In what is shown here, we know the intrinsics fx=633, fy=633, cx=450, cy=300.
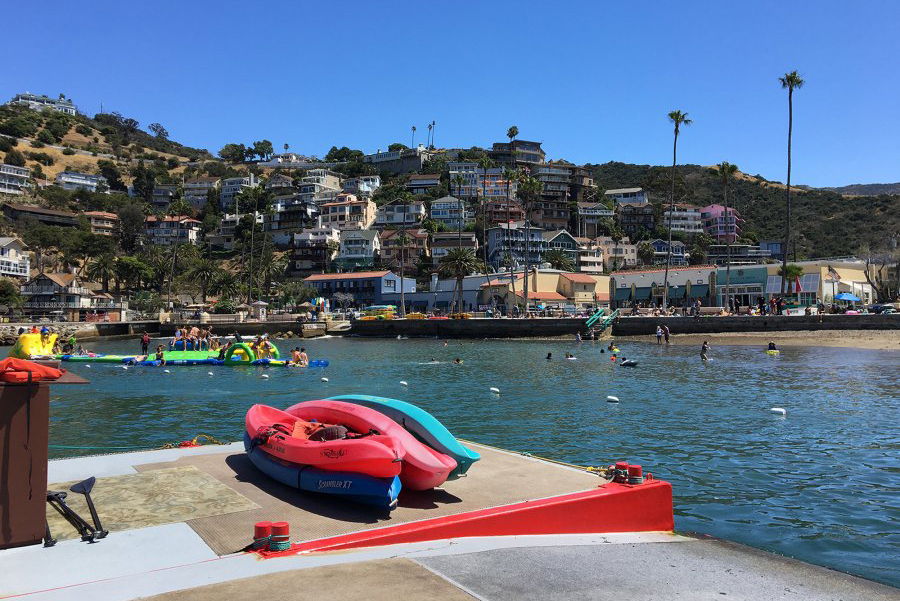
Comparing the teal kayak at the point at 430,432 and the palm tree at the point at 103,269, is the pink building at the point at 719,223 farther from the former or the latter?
the teal kayak at the point at 430,432

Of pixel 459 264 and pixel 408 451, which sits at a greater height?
pixel 459 264

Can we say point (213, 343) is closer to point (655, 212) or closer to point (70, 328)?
point (70, 328)

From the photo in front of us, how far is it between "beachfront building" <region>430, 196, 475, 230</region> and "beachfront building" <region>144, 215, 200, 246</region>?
178ft

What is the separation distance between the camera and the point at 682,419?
18.9 meters

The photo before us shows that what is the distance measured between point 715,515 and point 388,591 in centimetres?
677

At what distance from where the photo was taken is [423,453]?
776 cm

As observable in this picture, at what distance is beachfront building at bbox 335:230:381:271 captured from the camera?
116 meters

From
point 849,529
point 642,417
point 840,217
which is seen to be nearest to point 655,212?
point 840,217

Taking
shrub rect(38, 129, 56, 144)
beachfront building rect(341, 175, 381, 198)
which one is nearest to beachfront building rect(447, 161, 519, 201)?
beachfront building rect(341, 175, 381, 198)

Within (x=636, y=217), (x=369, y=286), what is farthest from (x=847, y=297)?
(x=636, y=217)

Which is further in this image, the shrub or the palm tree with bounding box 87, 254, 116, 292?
the shrub

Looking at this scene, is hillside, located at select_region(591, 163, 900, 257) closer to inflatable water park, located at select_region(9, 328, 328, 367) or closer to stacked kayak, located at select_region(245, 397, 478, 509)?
inflatable water park, located at select_region(9, 328, 328, 367)

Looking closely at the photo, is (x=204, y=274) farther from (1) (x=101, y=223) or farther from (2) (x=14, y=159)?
(2) (x=14, y=159)

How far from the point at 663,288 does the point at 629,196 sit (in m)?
86.4
